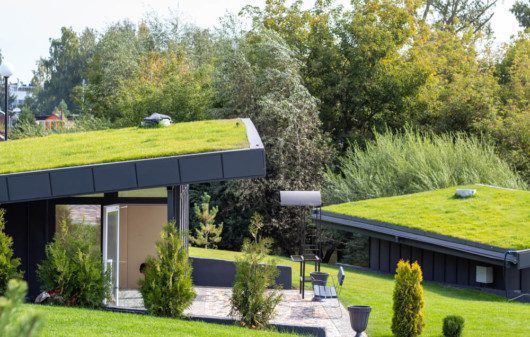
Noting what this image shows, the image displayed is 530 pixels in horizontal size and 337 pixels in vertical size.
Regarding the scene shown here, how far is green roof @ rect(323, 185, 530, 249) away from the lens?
17.8m

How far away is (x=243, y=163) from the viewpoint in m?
12.3

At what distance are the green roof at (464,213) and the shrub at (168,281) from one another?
7838 mm

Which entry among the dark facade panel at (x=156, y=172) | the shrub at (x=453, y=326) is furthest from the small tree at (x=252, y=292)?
the shrub at (x=453, y=326)

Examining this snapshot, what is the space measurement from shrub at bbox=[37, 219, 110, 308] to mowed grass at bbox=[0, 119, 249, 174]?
115 centimetres

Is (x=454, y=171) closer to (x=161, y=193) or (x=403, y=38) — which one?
(x=403, y=38)

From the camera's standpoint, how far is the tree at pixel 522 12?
53369 millimetres

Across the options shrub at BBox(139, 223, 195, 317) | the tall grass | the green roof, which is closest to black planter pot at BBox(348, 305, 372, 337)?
shrub at BBox(139, 223, 195, 317)

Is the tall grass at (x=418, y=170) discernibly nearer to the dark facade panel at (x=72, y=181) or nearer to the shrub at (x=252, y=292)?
the shrub at (x=252, y=292)

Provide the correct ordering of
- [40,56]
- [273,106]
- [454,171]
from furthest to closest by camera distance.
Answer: [40,56]
[273,106]
[454,171]

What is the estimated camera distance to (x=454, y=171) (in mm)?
25672

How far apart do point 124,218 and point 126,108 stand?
18115 millimetres

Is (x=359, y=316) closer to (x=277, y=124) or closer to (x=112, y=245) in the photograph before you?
(x=112, y=245)

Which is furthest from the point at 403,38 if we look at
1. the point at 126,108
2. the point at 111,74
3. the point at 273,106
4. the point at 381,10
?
the point at 111,74

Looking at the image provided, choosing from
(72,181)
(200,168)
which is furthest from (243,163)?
(72,181)
